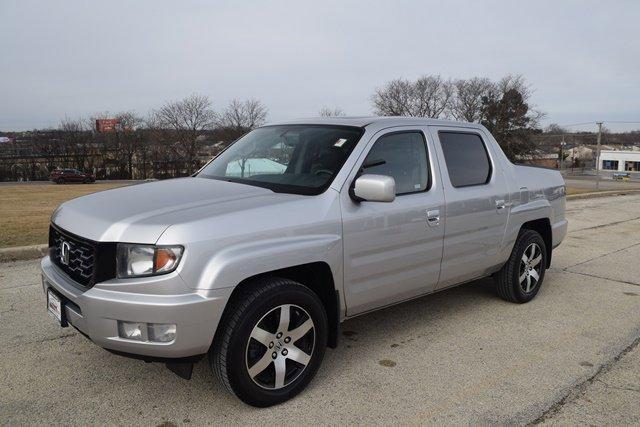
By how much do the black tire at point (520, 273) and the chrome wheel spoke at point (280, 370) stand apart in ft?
8.89

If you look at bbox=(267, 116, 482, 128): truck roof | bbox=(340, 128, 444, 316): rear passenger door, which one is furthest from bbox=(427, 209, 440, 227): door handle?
bbox=(267, 116, 482, 128): truck roof

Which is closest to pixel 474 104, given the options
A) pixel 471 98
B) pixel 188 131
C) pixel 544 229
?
pixel 471 98

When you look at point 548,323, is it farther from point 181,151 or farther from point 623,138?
point 623,138

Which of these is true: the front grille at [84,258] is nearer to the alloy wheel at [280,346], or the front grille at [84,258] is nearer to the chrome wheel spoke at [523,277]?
the alloy wheel at [280,346]

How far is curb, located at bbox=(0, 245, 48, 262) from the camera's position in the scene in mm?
6332

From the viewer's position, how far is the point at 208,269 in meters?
2.59

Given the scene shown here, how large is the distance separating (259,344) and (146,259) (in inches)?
31.8

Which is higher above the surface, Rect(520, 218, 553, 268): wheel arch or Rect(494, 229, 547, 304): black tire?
Rect(520, 218, 553, 268): wheel arch

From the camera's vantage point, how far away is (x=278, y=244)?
2.86 meters

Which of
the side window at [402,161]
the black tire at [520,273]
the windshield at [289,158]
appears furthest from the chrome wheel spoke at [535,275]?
the windshield at [289,158]

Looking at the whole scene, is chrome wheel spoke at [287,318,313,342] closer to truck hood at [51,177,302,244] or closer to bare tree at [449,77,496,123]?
truck hood at [51,177,302,244]

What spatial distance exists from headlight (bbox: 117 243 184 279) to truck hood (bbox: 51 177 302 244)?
0.16ft

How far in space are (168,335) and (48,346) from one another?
1773 millimetres

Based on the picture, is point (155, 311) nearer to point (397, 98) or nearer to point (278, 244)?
point (278, 244)
